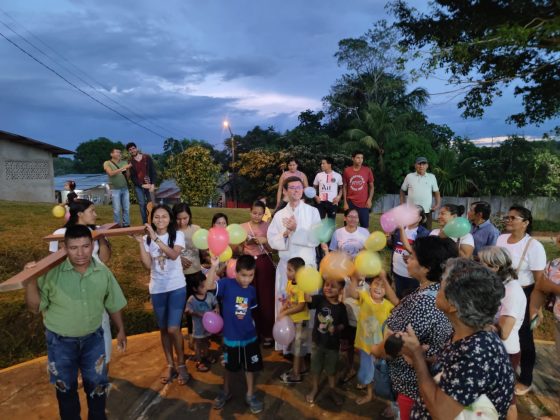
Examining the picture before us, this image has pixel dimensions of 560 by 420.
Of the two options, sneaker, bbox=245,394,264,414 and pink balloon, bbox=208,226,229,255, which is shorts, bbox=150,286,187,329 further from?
sneaker, bbox=245,394,264,414

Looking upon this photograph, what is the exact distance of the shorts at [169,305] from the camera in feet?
12.9

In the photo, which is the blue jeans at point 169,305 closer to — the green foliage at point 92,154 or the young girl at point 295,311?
the young girl at point 295,311

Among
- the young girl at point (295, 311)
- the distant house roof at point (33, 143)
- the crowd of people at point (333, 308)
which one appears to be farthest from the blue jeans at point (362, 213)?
the distant house roof at point (33, 143)

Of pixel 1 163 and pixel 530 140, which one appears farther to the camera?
pixel 530 140

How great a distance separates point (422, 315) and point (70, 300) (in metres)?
2.52

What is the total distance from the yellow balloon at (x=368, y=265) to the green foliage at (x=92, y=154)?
7315 cm

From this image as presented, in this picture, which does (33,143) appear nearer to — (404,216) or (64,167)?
(404,216)

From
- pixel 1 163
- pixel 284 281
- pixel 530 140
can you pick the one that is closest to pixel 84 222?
pixel 284 281

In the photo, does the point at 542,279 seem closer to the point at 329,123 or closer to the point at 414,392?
the point at 414,392

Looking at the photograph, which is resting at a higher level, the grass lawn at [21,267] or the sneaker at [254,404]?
the grass lawn at [21,267]

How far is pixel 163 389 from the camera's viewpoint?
13.2 ft

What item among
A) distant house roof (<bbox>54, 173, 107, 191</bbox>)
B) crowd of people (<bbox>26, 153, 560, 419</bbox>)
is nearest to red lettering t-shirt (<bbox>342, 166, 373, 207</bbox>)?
crowd of people (<bbox>26, 153, 560, 419</bbox>)

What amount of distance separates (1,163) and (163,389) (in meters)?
16.7

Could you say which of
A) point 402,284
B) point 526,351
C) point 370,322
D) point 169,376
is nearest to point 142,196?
point 169,376
